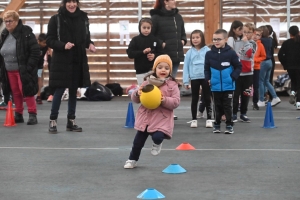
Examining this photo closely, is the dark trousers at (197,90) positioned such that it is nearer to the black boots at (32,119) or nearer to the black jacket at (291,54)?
the black boots at (32,119)

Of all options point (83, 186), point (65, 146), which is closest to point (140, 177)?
point (83, 186)

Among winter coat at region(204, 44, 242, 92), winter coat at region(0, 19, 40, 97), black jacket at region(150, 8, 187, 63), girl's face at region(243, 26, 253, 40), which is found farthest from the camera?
girl's face at region(243, 26, 253, 40)

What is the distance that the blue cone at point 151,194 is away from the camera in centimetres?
630

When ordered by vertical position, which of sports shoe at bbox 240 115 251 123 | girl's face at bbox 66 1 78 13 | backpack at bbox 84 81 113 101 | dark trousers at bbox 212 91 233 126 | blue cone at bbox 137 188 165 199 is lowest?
backpack at bbox 84 81 113 101

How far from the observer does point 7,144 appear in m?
10.1

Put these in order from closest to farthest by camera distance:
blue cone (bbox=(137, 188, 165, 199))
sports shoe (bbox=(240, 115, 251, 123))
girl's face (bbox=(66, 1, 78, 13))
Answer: blue cone (bbox=(137, 188, 165, 199))
girl's face (bbox=(66, 1, 78, 13))
sports shoe (bbox=(240, 115, 251, 123))

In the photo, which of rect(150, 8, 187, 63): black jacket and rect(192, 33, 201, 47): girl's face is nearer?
rect(192, 33, 201, 47): girl's face

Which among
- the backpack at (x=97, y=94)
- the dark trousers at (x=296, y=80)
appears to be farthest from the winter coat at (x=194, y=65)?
the backpack at (x=97, y=94)

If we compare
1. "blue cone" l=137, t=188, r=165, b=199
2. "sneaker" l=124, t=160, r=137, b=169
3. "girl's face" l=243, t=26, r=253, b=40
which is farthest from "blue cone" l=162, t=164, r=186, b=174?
"girl's face" l=243, t=26, r=253, b=40

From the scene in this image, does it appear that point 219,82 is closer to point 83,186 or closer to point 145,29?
point 145,29

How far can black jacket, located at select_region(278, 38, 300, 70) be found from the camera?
54.3 feet

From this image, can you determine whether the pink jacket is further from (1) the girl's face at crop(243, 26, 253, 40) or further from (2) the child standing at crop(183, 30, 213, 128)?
(1) the girl's face at crop(243, 26, 253, 40)

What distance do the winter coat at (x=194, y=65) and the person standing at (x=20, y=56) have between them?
95.6 inches

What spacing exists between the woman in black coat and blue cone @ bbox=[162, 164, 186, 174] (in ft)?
11.4
